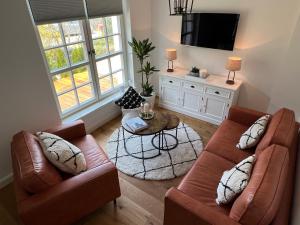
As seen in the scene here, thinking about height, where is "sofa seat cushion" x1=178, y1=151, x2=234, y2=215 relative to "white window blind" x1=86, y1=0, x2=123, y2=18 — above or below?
below

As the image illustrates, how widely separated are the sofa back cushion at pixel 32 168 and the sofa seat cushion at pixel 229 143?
160 cm

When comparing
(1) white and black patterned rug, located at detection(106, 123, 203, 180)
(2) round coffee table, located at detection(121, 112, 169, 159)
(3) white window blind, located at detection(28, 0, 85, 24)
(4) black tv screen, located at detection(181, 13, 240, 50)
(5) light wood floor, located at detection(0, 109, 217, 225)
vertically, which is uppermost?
(3) white window blind, located at detection(28, 0, 85, 24)

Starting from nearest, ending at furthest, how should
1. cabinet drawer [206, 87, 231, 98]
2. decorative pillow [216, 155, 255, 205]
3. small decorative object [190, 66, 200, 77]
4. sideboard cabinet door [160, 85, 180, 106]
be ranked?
decorative pillow [216, 155, 255, 205], cabinet drawer [206, 87, 231, 98], small decorative object [190, 66, 200, 77], sideboard cabinet door [160, 85, 180, 106]

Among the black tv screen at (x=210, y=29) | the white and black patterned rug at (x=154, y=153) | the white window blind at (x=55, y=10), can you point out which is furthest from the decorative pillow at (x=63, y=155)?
the black tv screen at (x=210, y=29)

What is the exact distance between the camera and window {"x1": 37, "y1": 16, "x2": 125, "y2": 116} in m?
2.75

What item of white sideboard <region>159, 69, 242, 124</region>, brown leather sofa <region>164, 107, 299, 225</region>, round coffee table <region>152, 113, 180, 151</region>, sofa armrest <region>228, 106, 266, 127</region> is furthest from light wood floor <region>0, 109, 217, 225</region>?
white sideboard <region>159, 69, 242, 124</region>

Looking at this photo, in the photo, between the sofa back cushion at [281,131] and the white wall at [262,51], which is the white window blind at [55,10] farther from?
the sofa back cushion at [281,131]

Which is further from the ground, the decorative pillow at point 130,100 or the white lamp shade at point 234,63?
the white lamp shade at point 234,63

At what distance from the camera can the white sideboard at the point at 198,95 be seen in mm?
3219

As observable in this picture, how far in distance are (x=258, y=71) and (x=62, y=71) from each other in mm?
2958

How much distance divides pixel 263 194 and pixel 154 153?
172cm

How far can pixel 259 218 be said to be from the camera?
1.24 meters

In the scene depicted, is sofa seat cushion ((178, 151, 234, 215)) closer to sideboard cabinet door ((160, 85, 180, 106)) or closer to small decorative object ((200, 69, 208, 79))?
small decorative object ((200, 69, 208, 79))

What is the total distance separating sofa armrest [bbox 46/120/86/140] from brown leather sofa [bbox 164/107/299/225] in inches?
55.0
